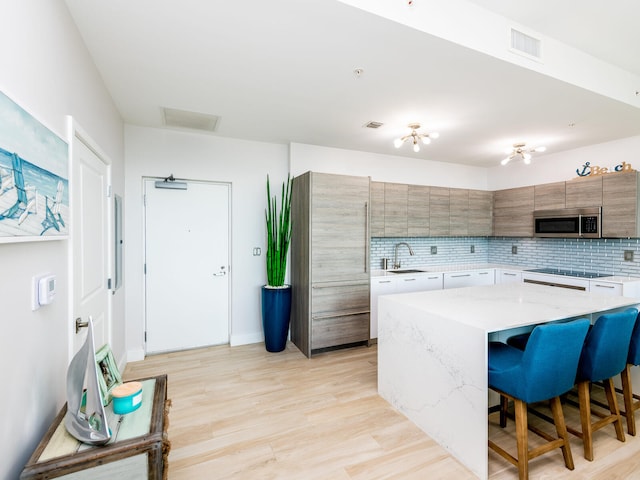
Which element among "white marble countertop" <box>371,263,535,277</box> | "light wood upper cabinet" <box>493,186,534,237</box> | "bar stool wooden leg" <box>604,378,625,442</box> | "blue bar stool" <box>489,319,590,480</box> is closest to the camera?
"blue bar stool" <box>489,319,590,480</box>

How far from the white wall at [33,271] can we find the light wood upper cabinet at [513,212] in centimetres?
548

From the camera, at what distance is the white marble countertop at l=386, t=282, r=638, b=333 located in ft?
6.53

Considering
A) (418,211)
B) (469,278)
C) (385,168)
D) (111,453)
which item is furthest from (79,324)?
(469,278)

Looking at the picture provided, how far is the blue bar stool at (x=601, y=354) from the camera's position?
1.94 m

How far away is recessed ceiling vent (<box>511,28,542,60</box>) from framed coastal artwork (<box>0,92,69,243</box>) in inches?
108

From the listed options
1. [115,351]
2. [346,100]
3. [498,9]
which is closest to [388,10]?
[498,9]

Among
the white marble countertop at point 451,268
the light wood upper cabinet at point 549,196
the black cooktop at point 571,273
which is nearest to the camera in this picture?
the black cooktop at point 571,273

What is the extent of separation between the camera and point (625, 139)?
3980 mm

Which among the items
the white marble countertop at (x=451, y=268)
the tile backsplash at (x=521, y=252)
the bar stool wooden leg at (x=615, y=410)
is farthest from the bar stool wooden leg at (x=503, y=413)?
the tile backsplash at (x=521, y=252)

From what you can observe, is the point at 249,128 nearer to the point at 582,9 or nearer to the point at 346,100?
the point at 346,100

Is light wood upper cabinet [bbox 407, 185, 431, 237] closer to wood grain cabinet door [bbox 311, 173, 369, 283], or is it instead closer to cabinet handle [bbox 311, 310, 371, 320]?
wood grain cabinet door [bbox 311, 173, 369, 283]

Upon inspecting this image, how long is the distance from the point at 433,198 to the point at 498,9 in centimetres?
302

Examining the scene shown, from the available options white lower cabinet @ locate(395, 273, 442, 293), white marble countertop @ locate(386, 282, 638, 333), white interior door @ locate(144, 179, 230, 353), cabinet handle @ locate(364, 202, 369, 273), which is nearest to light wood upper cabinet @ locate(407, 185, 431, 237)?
white lower cabinet @ locate(395, 273, 442, 293)

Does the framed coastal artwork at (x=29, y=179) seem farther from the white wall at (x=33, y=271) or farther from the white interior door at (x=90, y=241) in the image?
the white interior door at (x=90, y=241)
